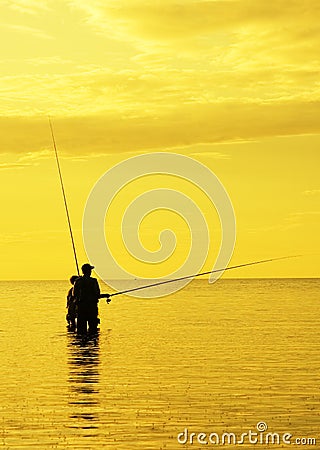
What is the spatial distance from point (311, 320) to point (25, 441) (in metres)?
41.1

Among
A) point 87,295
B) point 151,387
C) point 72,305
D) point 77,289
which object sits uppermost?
point 72,305

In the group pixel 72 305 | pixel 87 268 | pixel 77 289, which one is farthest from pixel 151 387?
pixel 72 305

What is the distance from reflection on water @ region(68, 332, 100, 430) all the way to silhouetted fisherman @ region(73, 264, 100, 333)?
0.90 m

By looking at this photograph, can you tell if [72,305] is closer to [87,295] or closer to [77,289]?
[77,289]

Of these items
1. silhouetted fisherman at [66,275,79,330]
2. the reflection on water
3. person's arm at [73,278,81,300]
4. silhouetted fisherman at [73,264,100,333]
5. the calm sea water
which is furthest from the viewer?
silhouetted fisherman at [66,275,79,330]

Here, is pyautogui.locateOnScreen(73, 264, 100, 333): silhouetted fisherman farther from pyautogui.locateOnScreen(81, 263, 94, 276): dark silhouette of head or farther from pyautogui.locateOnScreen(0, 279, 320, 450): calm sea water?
pyautogui.locateOnScreen(0, 279, 320, 450): calm sea water

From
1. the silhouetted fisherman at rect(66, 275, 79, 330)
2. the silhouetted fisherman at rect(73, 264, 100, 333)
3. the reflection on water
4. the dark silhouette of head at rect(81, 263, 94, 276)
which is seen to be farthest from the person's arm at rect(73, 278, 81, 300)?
the reflection on water

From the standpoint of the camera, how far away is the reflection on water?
22.6m

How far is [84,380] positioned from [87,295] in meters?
14.3

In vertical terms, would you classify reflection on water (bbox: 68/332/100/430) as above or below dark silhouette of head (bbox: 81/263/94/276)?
below

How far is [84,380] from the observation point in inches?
1142

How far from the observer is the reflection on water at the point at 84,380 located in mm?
22595

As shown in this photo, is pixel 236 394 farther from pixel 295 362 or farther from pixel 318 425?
pixel 295 362

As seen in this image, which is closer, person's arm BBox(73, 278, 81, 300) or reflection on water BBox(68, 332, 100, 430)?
reflection on water BBox(68, 332, 100, 430)
